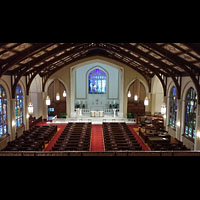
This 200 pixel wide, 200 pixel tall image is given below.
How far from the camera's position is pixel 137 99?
78.9ft

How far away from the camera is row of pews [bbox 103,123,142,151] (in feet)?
38.1

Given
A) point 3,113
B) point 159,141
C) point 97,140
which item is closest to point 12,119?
point 3,113

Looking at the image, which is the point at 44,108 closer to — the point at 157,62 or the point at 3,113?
the point at 3,113

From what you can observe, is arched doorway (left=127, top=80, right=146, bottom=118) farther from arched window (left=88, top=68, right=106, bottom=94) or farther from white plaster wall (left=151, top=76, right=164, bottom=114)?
arched window (left=88, top=68, right=106, bottom=94)

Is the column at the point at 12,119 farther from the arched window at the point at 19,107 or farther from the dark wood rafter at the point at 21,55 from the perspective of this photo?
the dark wood rafter at the point at 21,55

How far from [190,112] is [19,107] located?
14076mm

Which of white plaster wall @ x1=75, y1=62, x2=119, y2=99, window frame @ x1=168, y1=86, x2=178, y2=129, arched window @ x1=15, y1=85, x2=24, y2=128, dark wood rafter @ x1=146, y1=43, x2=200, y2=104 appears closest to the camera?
dark wood rafter @ x1=146, y1=43, x2=200, y2=104

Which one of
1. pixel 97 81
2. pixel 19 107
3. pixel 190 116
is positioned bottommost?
pixel 190 116

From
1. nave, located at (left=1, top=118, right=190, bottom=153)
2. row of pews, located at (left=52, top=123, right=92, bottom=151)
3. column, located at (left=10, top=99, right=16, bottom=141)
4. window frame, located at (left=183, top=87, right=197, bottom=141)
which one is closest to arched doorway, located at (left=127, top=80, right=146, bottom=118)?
nave, located at (left=1, top=118, right=190, bottom=153)

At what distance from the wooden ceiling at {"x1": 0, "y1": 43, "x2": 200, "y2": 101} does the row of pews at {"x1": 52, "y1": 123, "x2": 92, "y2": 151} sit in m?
5.62
